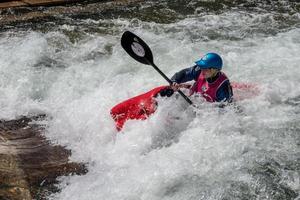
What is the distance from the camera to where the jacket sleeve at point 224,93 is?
534 centimetres

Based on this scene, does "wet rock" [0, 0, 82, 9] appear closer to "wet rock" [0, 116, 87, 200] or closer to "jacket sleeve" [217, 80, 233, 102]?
"wet rock" [0, 116, 87, 200]

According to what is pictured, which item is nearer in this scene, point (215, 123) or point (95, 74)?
point (215, 123)

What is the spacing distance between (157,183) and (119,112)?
127 centimetres

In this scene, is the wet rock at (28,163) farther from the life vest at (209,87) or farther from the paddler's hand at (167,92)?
the life vest at (209,87)

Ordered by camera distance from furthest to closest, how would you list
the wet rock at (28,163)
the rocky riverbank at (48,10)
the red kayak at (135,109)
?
the rocky riverbank at (48,10) < the red kayak at (135,109) < the wet rock at (28,163)

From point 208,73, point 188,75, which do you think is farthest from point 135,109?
point 208,73

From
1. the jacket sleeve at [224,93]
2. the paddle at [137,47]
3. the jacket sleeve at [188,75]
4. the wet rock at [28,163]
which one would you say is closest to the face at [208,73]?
the jacket sleeve at [224,93]

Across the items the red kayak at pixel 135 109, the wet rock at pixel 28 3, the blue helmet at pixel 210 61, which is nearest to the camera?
the blue helmet at pixel 210 61

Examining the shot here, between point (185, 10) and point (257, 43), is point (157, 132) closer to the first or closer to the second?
point (257, 43)

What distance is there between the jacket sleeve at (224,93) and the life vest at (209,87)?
4 cm

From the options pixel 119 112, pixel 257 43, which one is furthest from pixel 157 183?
pixel 257 43

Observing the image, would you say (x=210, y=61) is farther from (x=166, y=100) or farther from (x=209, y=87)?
(x=166, y=100)

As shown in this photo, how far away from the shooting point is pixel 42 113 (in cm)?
617

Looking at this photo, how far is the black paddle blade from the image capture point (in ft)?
19.5
